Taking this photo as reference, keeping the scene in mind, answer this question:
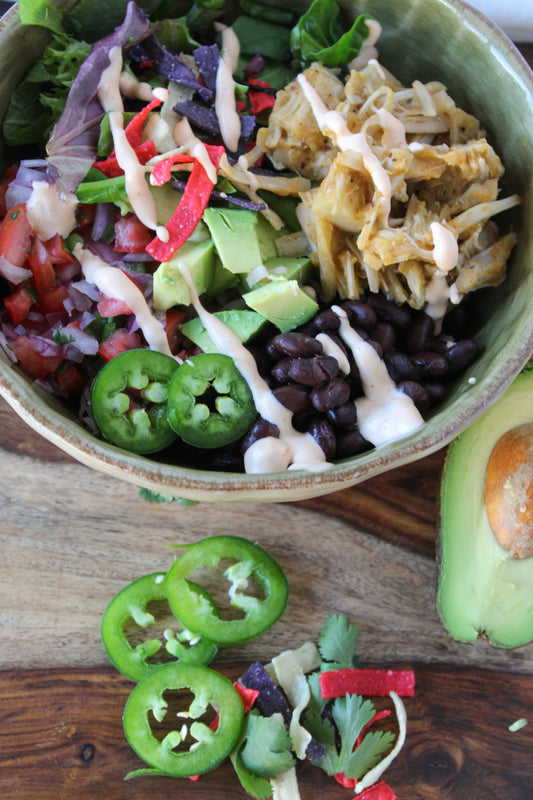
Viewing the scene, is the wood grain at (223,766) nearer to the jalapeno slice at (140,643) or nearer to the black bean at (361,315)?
the jalapeno slice at (140,643)

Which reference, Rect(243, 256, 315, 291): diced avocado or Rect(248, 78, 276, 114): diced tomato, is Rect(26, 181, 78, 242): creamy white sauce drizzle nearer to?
Rect(243, 256, 315, 291): diced avocado

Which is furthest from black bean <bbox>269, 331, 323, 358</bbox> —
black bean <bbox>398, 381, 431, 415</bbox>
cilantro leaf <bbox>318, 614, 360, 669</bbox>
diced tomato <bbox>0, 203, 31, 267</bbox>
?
cilantro leaf <bbox>318, 614, 360, 669</bbox>

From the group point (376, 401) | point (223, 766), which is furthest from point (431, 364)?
point (223, 766)

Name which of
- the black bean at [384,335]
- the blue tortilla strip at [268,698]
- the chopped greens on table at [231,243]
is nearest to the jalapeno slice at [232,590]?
the blue tortilla strip at [268,698]

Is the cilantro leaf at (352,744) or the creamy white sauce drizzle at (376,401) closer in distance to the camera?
the creamy white sauce drizzle at (376,401)

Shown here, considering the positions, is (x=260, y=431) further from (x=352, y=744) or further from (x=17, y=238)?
(x=352, y=744)

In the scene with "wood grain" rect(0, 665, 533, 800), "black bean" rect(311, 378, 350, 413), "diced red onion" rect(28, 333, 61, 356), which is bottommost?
"wood grain" rect(0, 665, 533, 800)
